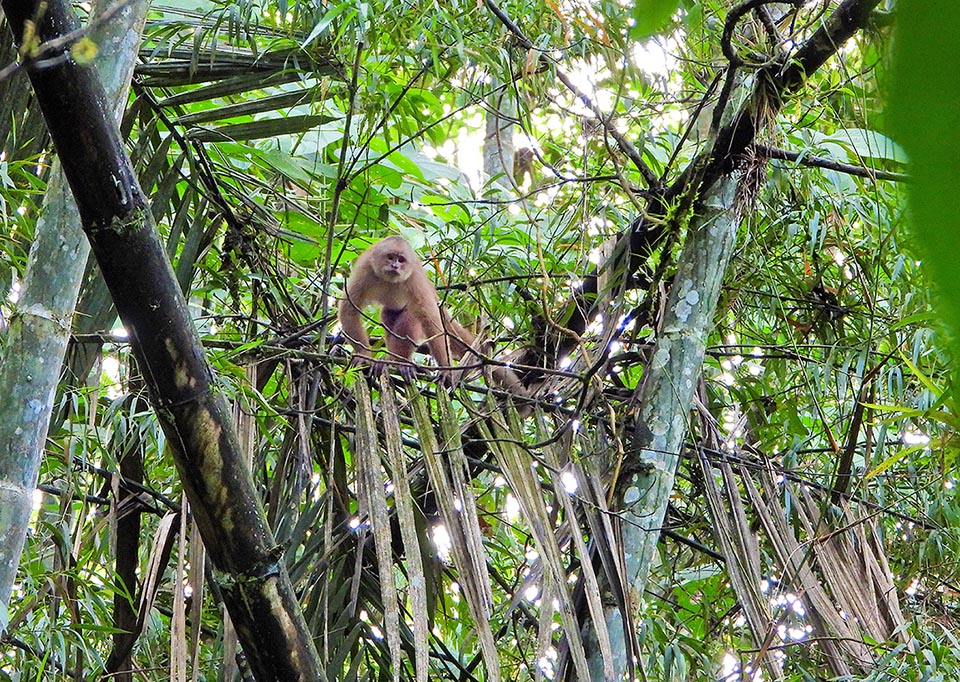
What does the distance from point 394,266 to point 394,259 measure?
0.03 metres

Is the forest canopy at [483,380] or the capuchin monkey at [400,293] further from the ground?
the capuchin monkey at [400,293]

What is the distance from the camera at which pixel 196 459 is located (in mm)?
1399

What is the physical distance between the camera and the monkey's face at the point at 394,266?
3629mm

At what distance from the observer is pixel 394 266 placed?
3.65 metres

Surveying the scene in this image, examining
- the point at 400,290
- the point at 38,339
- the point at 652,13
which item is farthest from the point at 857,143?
the point at 652,13

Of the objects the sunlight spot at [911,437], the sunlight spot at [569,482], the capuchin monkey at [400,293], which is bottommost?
the sunlight spot at [569,482]

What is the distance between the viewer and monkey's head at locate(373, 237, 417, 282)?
3.63 metres

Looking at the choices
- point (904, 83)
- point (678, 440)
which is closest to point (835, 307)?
point (678, 440)

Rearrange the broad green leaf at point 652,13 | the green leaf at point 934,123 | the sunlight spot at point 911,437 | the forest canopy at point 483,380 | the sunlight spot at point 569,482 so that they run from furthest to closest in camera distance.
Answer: the sunlight spot at point 911,437 < the sunlight spot at point 569,482 < the forest canopy at point 483,380 < the broad green leaf at point 652,13 < the green leaf at point 934,123

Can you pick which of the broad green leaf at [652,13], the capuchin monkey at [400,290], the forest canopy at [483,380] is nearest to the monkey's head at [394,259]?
the capuchin monkey at [400,290]

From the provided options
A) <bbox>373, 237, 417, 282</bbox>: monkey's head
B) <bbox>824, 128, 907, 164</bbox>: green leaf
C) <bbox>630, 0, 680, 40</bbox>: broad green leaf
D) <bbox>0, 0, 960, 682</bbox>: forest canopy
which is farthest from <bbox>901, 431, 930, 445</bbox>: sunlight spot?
<bbox>630, 0, 680, 40</bbox>: broad green leaf

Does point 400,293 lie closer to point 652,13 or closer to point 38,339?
point 38,339

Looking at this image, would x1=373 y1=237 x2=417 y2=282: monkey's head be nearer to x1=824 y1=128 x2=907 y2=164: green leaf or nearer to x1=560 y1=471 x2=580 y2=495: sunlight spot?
Result: x1=560 y1=471 x2=580 y2=495: sunlight spot

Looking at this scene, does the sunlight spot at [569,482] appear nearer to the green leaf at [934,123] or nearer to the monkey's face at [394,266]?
the monkey's face at [394,266]
